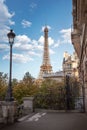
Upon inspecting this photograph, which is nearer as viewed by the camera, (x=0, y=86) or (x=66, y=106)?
(x=66, y=106)

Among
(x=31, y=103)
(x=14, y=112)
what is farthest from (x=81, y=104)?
(x=14, y=112)

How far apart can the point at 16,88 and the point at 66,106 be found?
24962 millimetres

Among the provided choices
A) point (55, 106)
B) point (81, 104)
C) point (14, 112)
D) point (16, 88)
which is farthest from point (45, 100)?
point (16, 88)

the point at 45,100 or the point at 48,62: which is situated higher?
the point at 48,62

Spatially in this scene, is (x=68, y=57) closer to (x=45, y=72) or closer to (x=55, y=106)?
(x=45, y=72)

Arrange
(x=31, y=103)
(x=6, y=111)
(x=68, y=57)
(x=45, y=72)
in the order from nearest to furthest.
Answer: (x=6, y=111)
(x=31, y=103)
(x=68, y=57)
(x=45, y=72)

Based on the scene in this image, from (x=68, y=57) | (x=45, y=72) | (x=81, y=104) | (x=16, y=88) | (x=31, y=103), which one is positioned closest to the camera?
(x=31, y=103)

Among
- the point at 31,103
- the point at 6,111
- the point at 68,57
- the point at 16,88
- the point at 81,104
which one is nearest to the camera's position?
the point at 6,111

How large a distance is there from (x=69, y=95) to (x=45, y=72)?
9250cm

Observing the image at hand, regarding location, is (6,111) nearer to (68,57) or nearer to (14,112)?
(14,112)

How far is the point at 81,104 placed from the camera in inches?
1098

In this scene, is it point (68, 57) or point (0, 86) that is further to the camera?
point (68, 57)

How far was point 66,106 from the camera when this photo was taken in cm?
2830

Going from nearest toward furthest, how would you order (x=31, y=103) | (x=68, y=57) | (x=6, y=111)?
(x=6, y=111), (x=31, y=103), (x=68, y=57)
